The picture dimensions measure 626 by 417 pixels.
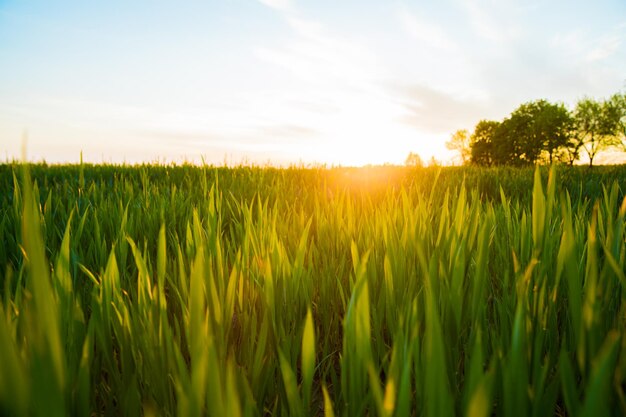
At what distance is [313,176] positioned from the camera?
198 inches

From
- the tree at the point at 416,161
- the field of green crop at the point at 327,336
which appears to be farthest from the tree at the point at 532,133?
the field of green crop at the point at 327,336

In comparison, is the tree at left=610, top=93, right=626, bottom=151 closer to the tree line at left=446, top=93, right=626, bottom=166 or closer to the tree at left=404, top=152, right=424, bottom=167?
the tree line at left=446, top=93, right=626, bottom=166

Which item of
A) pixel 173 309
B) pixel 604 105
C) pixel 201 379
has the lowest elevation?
pixel 173 309

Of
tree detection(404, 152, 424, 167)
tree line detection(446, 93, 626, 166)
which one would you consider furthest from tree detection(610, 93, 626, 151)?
tree detection(404, 152, 424, 167)

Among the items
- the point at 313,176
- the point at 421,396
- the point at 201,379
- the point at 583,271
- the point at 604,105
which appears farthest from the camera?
the point at 604,105

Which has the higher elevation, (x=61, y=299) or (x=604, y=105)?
(x=604, y=105)

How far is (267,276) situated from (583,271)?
880 millimetres

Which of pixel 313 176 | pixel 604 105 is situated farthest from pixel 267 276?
pixel 604 105

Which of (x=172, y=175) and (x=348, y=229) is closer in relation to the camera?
(x=348, y=229)

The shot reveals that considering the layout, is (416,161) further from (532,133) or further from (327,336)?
(532,133)

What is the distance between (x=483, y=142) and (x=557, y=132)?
8430mm

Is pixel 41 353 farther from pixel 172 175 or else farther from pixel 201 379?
pixel 172 175

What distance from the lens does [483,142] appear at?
4553 cm

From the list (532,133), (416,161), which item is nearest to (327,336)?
(416,161)
